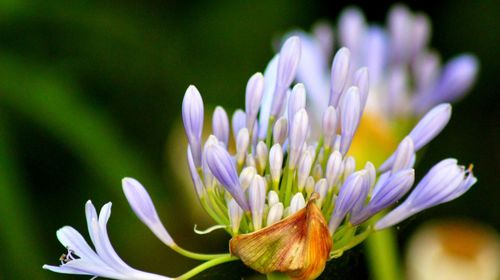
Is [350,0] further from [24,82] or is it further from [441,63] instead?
[24,82]

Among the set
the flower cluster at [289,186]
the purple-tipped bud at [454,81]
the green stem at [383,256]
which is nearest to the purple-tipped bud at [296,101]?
the flower cluster at [289,186]

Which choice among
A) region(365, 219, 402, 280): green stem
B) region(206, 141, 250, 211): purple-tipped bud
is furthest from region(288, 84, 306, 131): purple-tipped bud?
region(365, 219, 402, 280): green stem

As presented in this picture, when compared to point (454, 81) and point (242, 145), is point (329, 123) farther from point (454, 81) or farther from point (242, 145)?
point (454, 81)

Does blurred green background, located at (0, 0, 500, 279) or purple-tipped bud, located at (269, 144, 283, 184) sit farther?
blurred green background, located at (0, 0, 500, 279)

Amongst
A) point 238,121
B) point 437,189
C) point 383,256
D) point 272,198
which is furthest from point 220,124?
point 383,256

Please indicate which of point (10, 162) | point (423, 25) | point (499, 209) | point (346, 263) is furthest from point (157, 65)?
point (346, 263)

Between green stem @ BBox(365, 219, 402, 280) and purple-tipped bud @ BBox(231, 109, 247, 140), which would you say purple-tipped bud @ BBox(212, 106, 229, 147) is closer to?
purple-tipped bud @ BBox(231, 109, 247, 140)
